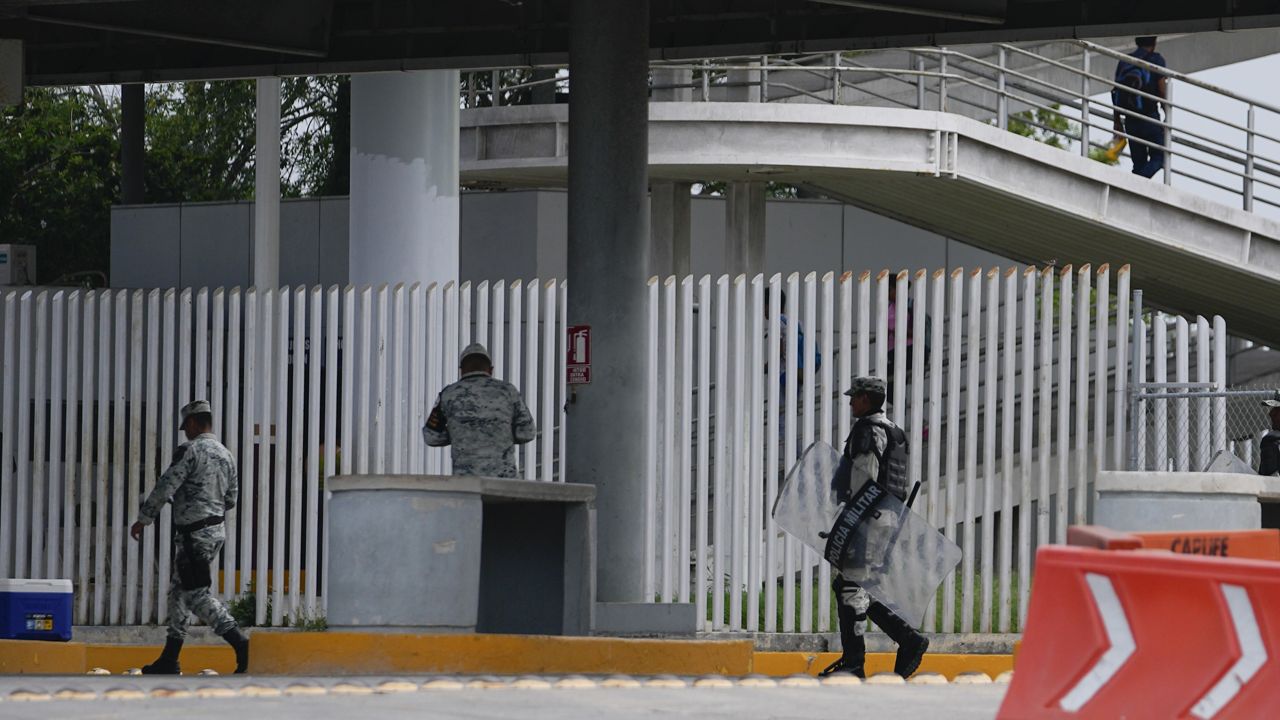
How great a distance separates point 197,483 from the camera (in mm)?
14188

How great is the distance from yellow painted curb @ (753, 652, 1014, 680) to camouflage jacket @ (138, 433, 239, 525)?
12.1 ft

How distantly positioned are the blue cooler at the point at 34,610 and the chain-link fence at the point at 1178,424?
23.7 feet

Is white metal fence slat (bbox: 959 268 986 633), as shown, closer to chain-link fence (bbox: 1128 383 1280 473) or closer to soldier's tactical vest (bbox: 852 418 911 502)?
chain-link fence (bbox: 1128 383 1280 473)

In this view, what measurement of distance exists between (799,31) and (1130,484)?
16.5 ft

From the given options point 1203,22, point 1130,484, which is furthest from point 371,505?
point 1203,22

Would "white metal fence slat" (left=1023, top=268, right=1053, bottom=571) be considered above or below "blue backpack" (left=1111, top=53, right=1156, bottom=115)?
below

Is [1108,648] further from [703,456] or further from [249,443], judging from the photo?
[249,443]

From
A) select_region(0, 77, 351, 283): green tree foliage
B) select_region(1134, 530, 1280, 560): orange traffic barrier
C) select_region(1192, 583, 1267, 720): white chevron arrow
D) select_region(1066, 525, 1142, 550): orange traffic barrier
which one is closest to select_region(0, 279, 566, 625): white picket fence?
select_region(1134, 530, 1280, 560): orange traffic barrier

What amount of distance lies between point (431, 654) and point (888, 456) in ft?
9.66

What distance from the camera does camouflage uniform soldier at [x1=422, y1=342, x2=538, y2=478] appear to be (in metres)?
13.1

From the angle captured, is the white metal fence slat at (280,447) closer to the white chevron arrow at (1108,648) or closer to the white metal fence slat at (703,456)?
the white metal fence slat at (703,456)

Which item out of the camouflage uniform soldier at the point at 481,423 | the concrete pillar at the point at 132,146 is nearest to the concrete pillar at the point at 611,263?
the camouflage uniform soldier at the point at 481,423

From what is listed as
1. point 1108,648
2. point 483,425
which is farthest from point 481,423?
point 1108,648

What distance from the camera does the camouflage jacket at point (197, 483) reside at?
14.1m
